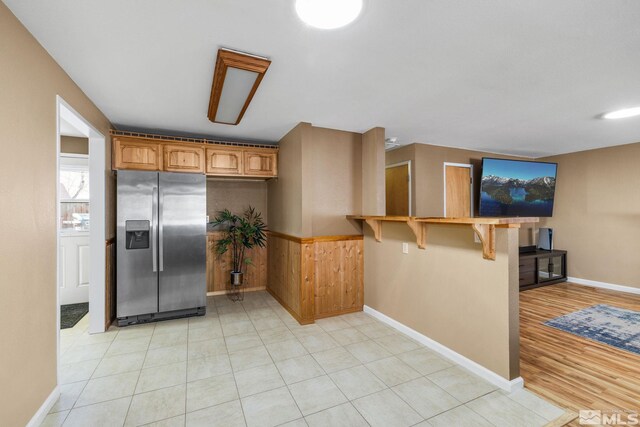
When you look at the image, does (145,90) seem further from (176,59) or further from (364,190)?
(364,190)

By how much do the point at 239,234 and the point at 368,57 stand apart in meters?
3.10

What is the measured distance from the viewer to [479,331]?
2398mm

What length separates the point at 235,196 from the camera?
15.8 ft

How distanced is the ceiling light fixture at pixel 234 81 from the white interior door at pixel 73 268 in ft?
9.46

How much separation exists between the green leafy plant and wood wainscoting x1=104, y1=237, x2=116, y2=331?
1.33m

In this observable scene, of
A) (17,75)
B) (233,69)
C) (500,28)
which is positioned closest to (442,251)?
(500,28)

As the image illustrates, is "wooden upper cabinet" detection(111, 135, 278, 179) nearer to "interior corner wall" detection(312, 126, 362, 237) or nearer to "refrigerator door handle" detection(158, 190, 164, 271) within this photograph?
"refrigerator door handle" detection(158, 190, 164, 271)

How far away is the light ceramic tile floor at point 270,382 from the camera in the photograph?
6.29ft

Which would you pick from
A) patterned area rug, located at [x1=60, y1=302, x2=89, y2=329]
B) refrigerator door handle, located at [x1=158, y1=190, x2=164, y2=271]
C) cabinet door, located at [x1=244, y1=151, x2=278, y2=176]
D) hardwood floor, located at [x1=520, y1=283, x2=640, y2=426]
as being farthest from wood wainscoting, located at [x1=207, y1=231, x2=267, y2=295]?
hardwood floor, located at [x1=520, y1=283, x2=640, y2=426]

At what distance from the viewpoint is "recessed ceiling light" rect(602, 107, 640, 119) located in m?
3.20

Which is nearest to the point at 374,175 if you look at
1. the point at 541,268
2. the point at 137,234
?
the point at 137,234

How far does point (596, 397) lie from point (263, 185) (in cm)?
454

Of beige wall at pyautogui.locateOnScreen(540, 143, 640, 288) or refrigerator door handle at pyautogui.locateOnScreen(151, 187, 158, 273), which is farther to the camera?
beige wall at pyautogui.locateOnScreen(540, 143, 640, 288)

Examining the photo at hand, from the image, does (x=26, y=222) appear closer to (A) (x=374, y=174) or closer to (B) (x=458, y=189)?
(A) (x=374, y=174)
